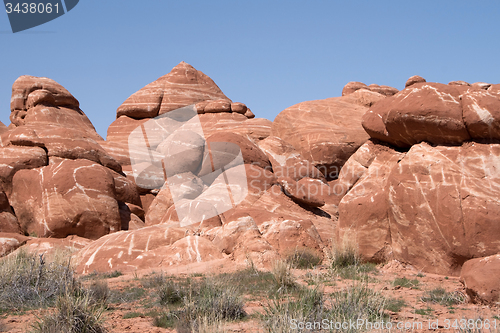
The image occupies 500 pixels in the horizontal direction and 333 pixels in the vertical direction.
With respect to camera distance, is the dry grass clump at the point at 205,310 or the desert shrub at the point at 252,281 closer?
the dry grass clump at the point at 205,310

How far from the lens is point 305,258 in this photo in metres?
9.31

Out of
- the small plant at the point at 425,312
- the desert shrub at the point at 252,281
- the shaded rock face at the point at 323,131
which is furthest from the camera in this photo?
the shaded rock face at the point at 323,131

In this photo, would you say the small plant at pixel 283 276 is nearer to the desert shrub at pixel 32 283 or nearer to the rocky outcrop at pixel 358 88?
the desert shrub at pixel 32 283

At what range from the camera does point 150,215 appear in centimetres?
1631

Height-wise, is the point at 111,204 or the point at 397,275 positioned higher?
the point at 111,204

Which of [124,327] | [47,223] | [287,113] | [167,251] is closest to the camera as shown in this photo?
[124,327]

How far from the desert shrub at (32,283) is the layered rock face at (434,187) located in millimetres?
5746

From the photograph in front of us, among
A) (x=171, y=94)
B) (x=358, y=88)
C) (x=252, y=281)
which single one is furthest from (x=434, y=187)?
(x=171, y=94)

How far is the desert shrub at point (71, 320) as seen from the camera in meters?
4.57

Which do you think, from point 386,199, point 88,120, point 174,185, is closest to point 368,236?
point 386,199

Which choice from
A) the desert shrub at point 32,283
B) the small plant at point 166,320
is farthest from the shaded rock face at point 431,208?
the desert shrub at point 32,283

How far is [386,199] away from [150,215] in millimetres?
9961

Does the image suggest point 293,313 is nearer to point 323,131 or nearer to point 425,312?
point 425,312

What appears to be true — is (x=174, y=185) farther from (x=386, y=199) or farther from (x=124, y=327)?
(x=124, y=327)
